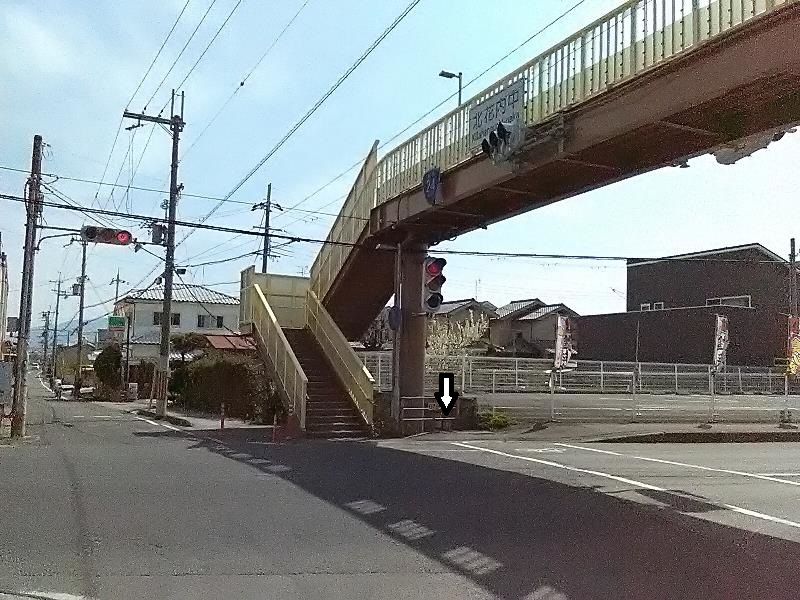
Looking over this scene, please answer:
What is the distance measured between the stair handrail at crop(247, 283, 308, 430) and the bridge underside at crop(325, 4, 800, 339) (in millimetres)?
4509

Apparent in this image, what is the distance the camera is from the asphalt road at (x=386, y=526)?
6.49m

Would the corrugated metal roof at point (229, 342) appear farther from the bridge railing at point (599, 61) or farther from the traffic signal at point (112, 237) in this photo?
the bridge railing at point (599, 61)

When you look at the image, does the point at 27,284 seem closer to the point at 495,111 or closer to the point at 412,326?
the point at 412,326

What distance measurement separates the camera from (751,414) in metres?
27.5

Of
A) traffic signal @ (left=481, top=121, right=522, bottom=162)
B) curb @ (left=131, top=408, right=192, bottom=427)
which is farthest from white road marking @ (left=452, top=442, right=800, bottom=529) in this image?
curb @ (left=131, top=408, right=192, bottom=427)

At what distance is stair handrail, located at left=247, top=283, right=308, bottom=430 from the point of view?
19.9 metres

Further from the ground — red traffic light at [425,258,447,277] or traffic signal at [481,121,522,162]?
traffic signal at [481,121,522,162]

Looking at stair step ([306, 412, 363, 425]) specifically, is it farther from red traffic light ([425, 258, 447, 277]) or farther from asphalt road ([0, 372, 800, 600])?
red traffic light ([425, 258, 447, 277])

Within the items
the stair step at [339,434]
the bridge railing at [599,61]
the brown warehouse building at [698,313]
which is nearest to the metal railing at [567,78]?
the bridge railing at [599,61]

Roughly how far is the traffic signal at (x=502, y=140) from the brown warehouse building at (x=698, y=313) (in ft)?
107

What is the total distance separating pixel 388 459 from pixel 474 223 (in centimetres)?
693

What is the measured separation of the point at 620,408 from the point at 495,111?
41.8 ft

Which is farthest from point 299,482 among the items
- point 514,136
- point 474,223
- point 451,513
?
point 474,223

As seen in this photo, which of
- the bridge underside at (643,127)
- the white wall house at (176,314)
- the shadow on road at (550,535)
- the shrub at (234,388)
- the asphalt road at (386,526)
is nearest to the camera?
the asphalt road at (386,526)
